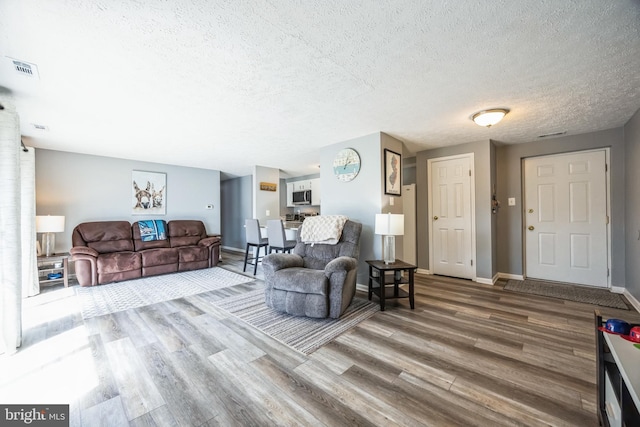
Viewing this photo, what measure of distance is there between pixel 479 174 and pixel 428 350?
3.08m

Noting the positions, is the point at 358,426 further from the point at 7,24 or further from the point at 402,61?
the point at 7,24

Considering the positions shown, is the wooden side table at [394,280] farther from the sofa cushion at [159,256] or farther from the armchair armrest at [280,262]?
the sofa cushion at [159,256]

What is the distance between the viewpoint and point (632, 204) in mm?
3021

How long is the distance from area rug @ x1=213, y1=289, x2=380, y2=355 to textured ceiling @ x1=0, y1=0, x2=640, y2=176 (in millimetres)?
2303

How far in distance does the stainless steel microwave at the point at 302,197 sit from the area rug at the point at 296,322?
146 inches

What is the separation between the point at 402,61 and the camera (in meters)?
1.85

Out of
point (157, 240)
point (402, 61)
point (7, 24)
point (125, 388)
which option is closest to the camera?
point (7, 24)

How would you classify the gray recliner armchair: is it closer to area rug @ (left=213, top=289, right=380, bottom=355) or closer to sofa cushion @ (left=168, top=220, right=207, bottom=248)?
area rug @ (left=213, top=289, right=380, bottom=355)

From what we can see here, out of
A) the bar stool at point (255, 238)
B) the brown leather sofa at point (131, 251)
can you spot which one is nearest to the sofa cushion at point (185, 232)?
the brown leather sofa at point (131, 251)

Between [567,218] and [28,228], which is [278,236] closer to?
[28,228]

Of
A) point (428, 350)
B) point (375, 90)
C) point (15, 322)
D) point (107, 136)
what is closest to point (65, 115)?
point (107, 136)

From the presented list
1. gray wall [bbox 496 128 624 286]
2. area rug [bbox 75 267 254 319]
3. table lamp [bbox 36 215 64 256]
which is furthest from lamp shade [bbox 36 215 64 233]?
gray wall [bbox 496 128 624 286]

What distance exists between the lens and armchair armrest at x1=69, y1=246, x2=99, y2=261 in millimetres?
3835

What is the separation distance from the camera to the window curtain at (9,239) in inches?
79.0
